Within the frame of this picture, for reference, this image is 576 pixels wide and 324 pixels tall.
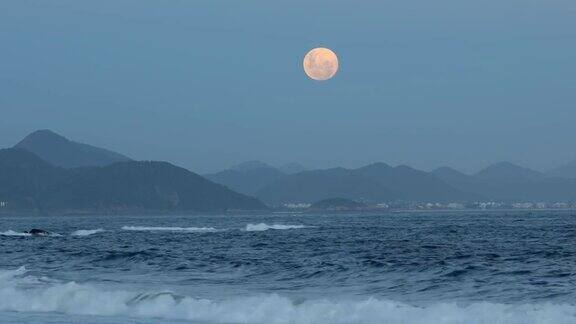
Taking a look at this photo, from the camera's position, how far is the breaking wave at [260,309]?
27.5 metres

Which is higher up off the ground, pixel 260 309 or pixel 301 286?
pixel 301 286

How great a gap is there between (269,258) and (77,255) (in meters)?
13.7

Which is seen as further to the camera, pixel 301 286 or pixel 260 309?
pixel 301 286

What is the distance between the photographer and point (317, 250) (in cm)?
5916

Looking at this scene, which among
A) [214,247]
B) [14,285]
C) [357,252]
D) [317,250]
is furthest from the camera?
[214,247]

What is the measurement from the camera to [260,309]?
30.0 metres

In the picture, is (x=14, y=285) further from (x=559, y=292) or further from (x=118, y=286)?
(x=559, y=292)

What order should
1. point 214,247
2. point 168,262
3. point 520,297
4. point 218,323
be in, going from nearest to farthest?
1. point 218,323
2. point 520,297
3. point 168,262
4. point 214,247

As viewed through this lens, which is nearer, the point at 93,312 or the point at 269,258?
the point at 93,312

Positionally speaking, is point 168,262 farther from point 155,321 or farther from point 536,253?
point 155,321

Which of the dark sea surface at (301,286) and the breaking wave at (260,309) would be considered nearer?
the breaking wave at (260,309)

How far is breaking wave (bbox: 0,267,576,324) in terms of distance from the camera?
27.5 metres

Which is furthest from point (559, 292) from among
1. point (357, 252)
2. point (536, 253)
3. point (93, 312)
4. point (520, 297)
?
point (357, 252)

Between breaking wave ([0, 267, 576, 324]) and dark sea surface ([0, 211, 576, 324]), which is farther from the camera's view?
dark sea surface ([0, 211, 576, 324])
